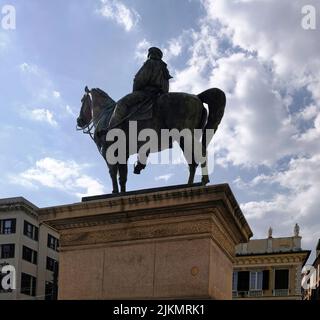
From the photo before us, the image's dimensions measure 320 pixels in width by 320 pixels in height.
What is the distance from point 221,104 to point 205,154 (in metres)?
0.99

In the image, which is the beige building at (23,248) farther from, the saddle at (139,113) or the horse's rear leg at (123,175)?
the horse's rear leg at (123,175)

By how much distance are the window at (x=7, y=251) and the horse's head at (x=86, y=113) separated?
1994 inches

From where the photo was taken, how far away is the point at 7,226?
6228 cm

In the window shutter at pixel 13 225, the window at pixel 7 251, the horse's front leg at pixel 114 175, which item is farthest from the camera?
the window shutter at pixel 13 225

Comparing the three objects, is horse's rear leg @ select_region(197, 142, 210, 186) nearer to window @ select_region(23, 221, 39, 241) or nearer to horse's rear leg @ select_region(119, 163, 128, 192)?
horse's rear leg @ select_region(119, 163, 128, 192)

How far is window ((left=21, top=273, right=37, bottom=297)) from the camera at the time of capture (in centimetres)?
6222

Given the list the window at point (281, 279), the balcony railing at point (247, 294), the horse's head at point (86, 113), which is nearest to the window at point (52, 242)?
the balcony railing at point (247, 294)

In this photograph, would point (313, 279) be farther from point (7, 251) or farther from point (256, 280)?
point (7, 251)

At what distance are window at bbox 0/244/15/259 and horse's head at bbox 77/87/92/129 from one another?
5064 centimetres

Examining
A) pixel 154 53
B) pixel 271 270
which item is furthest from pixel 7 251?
pixel 154 53

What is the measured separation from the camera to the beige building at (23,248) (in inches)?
2398

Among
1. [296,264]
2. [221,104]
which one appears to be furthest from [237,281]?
[221,104]

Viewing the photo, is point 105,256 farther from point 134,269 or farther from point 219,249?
point 219,249
